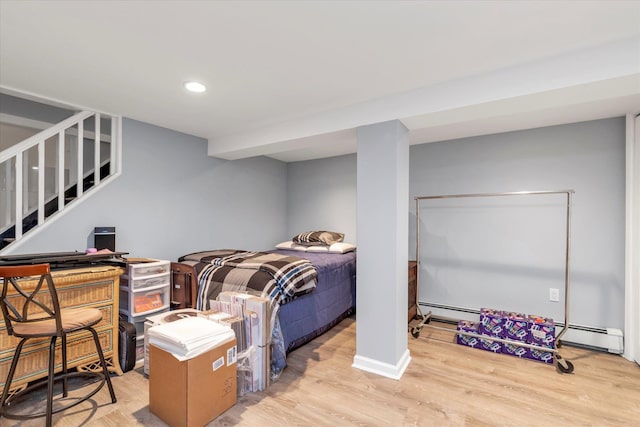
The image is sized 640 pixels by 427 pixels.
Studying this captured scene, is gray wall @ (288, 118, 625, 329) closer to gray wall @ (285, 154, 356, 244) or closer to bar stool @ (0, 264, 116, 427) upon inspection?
gray wall @ (285, 154, 356, 244)

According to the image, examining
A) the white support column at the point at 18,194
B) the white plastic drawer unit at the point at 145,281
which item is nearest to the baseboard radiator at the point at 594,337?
the white plastic drawer unit at the point at 145,281

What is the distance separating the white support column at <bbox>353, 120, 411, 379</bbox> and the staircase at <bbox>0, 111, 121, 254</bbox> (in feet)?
7.58

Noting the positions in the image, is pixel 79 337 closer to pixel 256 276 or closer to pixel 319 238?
pixel 256 276

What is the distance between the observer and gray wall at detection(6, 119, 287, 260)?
8.67 feet

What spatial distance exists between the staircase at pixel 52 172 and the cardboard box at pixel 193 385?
1.61 metres

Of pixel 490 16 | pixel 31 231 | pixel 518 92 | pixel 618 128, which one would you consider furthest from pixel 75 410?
pixel 618 128

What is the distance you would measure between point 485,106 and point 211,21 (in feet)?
5.74

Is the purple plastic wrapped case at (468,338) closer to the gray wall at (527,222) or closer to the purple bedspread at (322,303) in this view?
the gray wall at (527,222)

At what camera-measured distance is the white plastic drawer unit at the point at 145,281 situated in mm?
2514

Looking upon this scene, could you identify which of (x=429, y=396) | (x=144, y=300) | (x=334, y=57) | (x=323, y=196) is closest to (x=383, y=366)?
(x=429, y=396)

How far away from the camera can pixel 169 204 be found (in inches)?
127

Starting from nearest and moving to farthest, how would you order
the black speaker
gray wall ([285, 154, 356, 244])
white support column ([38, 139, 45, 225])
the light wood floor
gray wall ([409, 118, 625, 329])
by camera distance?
the light wood floor → white support column ([38, 139, 45, 225]) → the black speaker → gray wall ([409, 118, 625, 329]) → gray wall ([285, 154, 356, 244])

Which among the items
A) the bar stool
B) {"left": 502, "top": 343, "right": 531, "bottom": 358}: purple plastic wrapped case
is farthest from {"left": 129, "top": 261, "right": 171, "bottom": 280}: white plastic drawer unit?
{"left": 502, "top": 343, "right": 531, "bottom": 358}: purple plastic wrapped case

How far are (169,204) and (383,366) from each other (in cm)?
262
